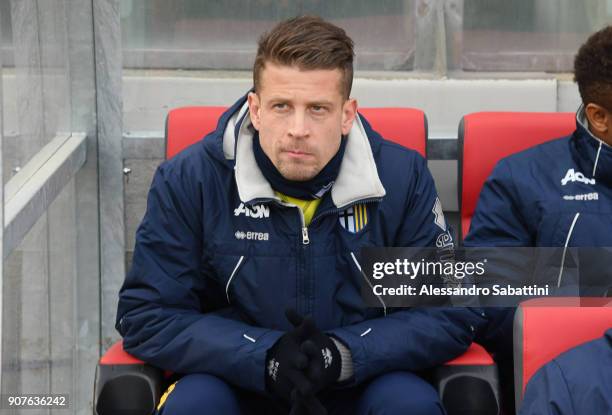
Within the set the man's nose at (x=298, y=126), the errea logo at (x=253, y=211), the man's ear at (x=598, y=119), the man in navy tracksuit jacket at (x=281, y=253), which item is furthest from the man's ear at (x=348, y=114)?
the man's ear at (x=598, y=119)

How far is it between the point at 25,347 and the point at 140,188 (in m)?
0.93

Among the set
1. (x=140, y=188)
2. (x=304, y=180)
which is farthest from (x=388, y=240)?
(x=140, y=188)

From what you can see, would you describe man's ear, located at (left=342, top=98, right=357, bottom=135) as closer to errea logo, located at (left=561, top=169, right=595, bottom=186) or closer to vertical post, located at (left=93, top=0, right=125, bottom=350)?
errea logo, located at (left=561, top=169, right=595, bottom=186)

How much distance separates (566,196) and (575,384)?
1.00 m

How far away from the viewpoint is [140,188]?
3.93 m

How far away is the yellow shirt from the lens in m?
2.93

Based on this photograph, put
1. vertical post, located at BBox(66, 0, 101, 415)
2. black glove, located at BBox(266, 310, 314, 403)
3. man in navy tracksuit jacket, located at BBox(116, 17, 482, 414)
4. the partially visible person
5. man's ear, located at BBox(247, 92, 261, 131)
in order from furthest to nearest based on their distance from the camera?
vertical post, located at BBox(66, 0, 101, 415) < man's ear, located at BBox(247, 92, 261, 131) < man in navy tracksuit jacket, located at BBox(116, 17, 482, 414) < black glove, located at BBox(266, 310, 314, 403) < the partially visible person

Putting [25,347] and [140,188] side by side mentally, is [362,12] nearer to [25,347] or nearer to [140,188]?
[140,188]

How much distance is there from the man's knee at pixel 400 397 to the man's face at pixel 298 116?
1.67 feet

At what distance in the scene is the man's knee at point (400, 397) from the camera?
2658 millimetres

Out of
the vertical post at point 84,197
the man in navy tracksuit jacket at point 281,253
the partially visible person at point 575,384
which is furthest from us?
the vertical post at point 84,197

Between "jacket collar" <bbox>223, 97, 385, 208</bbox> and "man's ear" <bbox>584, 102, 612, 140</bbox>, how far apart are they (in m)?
0.67

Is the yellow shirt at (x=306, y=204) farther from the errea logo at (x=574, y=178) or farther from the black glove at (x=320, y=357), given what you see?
the errea logo at (x=574, y=178)

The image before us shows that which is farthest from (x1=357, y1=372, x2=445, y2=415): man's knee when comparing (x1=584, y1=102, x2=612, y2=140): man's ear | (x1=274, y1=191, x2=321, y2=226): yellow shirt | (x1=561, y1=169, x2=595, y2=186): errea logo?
(x1=584, y1=102, x2=612, y2=140): man's ear
